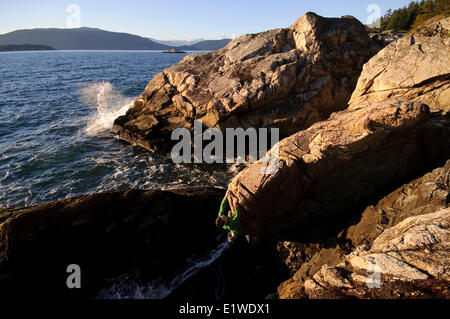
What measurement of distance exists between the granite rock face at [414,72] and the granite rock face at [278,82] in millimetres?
6894

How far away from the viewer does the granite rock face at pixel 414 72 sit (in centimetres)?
1038

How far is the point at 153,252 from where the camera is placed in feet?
31.5

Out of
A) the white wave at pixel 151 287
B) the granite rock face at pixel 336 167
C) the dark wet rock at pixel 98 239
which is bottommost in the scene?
the white wave at pixel 151 287

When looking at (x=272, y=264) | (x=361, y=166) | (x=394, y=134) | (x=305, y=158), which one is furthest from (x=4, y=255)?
(x=394, y=134)

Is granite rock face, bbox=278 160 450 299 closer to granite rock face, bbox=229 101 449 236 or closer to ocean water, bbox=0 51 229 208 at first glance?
granite rock face, bbox=229 101 449 236

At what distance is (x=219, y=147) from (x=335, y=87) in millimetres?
10760

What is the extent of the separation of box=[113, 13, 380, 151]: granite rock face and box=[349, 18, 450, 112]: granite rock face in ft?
22.6

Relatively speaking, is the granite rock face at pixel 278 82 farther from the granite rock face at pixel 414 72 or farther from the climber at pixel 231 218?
the climber at pixel 231 218

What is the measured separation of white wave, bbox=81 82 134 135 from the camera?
86.5ft

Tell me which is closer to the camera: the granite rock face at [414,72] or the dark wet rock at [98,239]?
the dark wet rock at [98,239]

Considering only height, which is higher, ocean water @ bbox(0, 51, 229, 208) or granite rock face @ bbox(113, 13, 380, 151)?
granite rock face @ bbox(113, 13, 380, 151)

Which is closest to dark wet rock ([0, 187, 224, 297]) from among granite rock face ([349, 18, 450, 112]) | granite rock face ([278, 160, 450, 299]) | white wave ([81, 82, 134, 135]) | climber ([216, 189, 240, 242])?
climber ([216, 189, 240, 242])

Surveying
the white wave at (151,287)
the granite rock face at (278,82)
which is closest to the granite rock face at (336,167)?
the white wave at (151,287)
